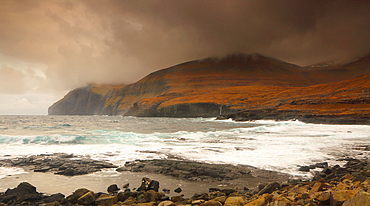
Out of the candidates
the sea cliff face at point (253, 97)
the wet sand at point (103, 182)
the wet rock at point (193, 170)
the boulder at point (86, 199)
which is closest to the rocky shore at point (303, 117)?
the sea cliff face at point (253, 97)

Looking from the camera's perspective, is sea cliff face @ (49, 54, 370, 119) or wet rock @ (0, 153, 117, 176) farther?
sea cliff face @ (49, 54, 370, 119)

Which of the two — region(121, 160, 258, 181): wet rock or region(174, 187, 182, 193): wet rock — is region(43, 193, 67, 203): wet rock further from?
region(121, 160, 258, 181): wet rock

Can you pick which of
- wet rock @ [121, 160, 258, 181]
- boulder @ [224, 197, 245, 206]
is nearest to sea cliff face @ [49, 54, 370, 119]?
wet rock @ [121, 160, 258, 181]

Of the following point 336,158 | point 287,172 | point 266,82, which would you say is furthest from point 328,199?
point 266,82

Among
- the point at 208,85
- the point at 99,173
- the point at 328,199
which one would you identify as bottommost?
the point at 99,173

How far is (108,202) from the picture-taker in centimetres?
556

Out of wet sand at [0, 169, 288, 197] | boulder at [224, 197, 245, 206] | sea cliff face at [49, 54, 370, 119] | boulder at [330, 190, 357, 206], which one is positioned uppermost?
sea cliff face at [49, 54, 370, 119]

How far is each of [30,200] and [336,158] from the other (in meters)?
14.2

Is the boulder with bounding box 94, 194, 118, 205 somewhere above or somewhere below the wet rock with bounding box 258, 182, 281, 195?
below

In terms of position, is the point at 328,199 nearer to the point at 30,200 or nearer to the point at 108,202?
the point at 108,202

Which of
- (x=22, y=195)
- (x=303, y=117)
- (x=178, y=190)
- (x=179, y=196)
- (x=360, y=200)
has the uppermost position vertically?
(x=303, y=117)

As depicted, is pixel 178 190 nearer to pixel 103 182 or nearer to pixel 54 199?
pixel 103 182

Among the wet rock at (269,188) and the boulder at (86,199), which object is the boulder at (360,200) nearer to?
the wet rock at (269,188)

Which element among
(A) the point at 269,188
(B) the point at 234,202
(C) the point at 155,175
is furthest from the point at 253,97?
(B) the point at 234,202
